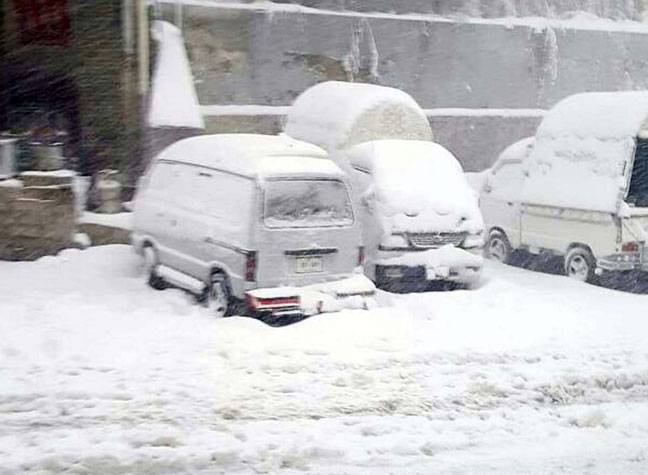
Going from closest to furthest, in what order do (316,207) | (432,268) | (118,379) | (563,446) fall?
(563,446) < (118,379) < (316,207) < (432,268)

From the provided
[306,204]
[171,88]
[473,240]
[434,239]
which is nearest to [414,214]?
Answer: [434,239]

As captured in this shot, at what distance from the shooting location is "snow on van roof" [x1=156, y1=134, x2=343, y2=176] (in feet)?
30.9

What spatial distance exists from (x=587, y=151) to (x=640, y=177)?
758 millimetres

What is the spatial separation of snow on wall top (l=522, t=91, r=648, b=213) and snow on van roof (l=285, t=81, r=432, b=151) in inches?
85.1

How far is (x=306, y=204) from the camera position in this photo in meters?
9.38

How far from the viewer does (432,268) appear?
10.8 meters

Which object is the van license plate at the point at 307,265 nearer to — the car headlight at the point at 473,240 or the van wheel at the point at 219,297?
the van wheel at the point at 219,297

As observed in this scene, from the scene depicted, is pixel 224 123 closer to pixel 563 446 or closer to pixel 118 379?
pixel 118 379

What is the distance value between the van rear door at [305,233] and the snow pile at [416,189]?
1440mm

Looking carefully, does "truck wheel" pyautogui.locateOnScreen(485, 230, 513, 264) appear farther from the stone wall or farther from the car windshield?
the stone wall

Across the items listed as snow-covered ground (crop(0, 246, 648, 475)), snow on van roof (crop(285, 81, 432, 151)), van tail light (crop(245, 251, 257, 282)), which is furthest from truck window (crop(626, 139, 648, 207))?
van tail light (crop(245, 251, 257, 282))

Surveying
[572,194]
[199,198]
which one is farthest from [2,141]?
[572,194]

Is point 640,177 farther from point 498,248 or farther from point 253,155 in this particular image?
point 253,155

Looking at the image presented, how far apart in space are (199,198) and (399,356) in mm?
2810
